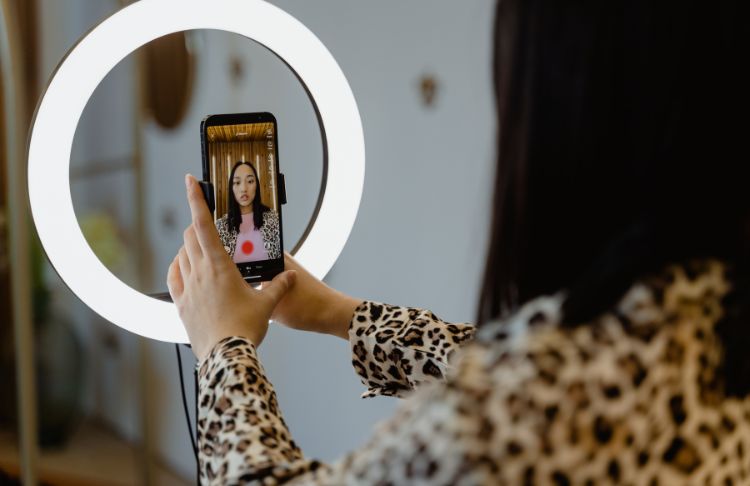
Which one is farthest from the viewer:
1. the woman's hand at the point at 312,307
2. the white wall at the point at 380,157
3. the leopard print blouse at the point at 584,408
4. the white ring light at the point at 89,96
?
the white wall at the point at 380,157

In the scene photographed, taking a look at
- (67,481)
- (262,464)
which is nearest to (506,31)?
(262,464)

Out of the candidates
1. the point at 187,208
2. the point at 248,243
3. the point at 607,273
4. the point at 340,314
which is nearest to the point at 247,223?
the point at 248,243

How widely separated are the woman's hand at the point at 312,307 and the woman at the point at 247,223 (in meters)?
0.03

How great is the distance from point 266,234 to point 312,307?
0.30 feet

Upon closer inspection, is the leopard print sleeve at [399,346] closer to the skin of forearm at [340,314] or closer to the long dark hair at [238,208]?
the skin of forearm at [340,314]

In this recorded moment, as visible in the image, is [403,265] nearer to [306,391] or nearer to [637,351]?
[306,391]

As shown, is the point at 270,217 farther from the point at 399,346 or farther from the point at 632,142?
the point at 632,142

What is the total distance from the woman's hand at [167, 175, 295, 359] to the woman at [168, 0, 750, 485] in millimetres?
176

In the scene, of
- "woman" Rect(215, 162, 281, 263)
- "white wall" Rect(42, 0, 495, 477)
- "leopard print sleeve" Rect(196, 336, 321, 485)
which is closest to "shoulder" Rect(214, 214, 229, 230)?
"woman" Rect(215, 162, 281, 263)

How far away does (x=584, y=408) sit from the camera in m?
0.47

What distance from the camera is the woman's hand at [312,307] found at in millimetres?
777

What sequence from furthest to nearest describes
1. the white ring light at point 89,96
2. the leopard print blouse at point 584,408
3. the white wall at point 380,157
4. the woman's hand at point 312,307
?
1. the white wall at point 380,157
2. the woman's hand at point 312,307
3. the white ring light at point 89,96
4. the leopard print blouse at point 584,408

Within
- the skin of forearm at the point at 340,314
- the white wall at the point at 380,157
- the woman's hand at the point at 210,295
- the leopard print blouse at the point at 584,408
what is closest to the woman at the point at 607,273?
the leopard print blouse at the point at 584,408

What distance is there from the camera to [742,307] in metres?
0.50
